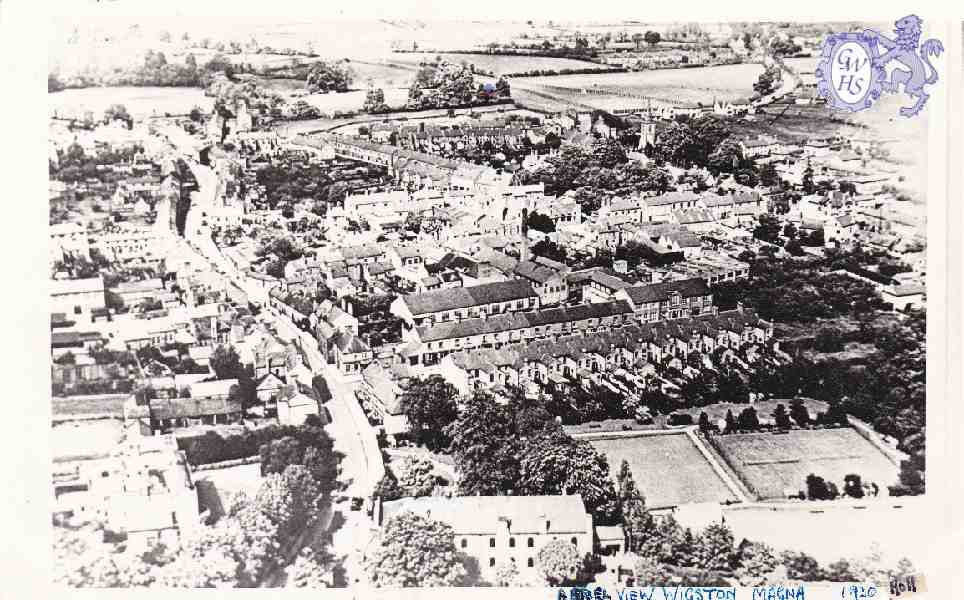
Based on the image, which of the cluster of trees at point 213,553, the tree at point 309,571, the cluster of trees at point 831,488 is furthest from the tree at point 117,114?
the cluster of trees at point 831,488

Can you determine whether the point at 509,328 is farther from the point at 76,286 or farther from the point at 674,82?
the point at 76,286

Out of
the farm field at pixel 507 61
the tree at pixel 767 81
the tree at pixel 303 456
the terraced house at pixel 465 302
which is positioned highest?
the farm field at pixel 507 61

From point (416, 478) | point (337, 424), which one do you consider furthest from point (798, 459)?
point (337, 424)

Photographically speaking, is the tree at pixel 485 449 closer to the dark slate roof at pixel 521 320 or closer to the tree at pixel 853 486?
the dark slate roof at pixel 521 320

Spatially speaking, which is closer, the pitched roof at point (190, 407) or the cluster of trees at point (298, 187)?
the pitched roof at point (190, 407)

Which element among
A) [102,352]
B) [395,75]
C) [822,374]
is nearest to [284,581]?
[102,352]
